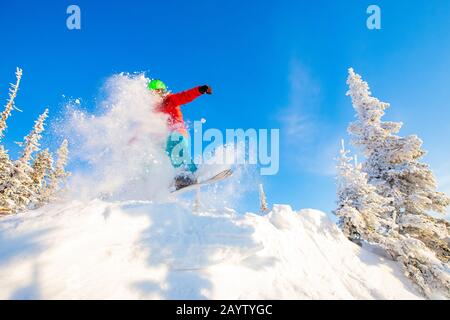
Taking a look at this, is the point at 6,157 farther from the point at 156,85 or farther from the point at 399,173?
the point at 399,173

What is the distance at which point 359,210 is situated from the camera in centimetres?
890

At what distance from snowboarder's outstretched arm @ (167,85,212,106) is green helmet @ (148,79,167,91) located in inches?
29.1

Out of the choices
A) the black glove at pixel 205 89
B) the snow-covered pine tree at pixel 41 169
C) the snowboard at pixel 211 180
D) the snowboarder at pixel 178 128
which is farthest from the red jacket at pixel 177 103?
the snow-covered pine tree at pixel 41 169

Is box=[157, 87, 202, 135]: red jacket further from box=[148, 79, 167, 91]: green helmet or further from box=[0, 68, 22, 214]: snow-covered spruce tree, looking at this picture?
box=[0, 68, 22, 214]: snow-covered spruce tree

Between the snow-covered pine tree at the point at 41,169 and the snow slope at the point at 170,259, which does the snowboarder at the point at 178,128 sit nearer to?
the snow slope at the point at 170,259

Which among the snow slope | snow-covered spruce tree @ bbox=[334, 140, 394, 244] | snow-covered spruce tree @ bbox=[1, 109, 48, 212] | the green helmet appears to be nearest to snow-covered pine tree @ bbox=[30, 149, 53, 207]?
snow-covered spruce tree @ bbox=[1, 109, 48, 212]

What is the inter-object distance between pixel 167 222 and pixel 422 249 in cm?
706

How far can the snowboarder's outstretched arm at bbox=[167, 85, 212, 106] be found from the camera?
1146 centimetres

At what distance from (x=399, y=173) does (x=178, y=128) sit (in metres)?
9.78

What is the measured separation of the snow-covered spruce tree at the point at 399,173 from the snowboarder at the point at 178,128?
7461 mm

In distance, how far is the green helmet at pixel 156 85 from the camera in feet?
39.1
